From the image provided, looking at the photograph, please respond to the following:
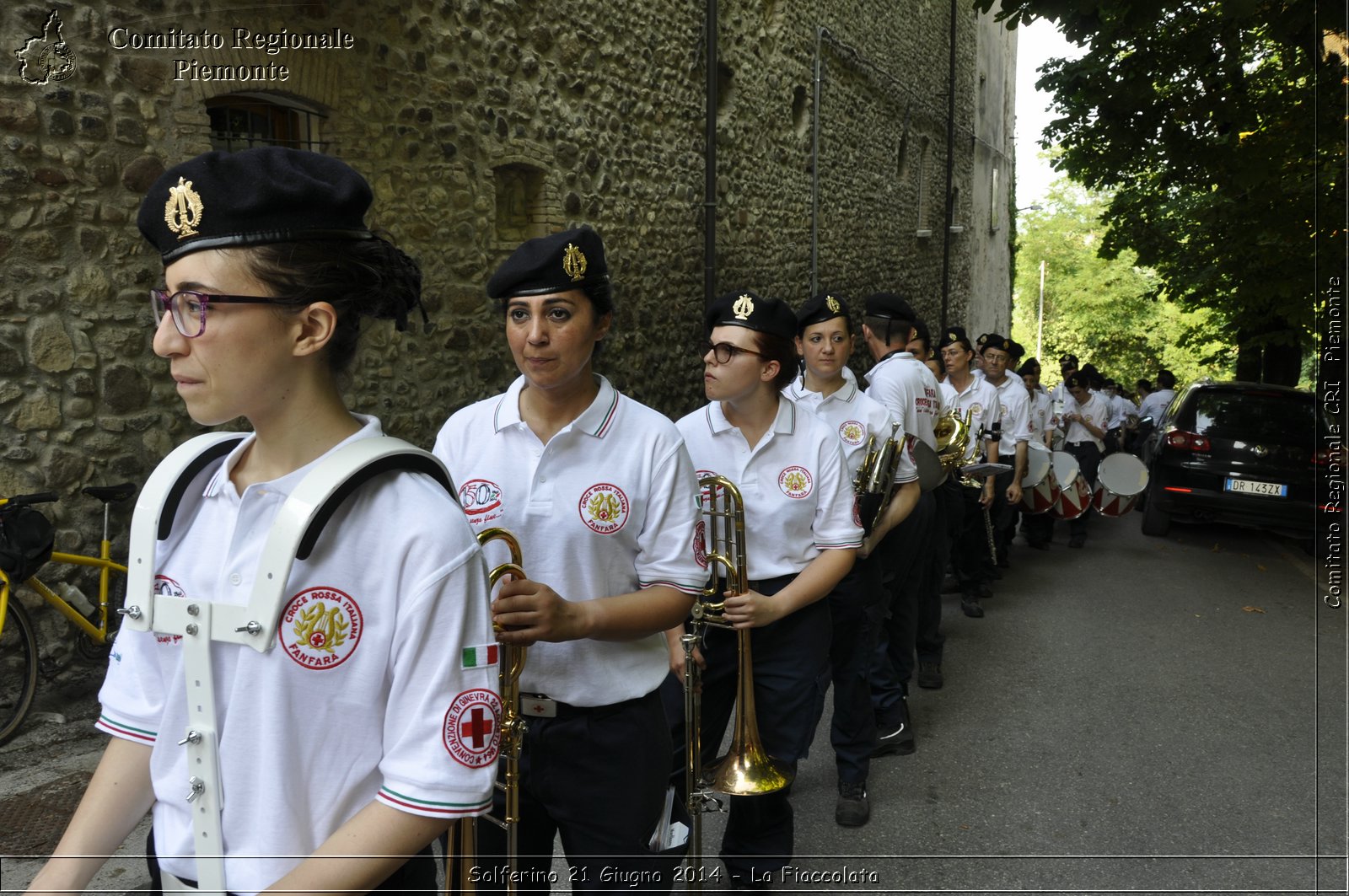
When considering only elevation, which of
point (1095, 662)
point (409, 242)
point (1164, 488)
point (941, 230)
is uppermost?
point (941, 230)

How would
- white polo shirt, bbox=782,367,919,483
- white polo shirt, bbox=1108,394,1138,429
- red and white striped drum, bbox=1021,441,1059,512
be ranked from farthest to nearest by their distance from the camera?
white polo shirt, bbox=1108,394,1138,429 < red and white striped drum, bbox=1021,441,1059,512 < white polo shirt, bbox=782,367,919,483

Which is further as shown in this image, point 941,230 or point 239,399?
point 941,230

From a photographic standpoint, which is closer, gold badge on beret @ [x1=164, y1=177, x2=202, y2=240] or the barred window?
gold badge on beret @ [x1=164, y1=177, x2=202, y2=240]

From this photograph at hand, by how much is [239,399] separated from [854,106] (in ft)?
58.5

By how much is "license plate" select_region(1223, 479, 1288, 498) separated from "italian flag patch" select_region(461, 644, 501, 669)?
38.6 ft

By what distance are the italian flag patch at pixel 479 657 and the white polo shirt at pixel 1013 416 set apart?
8.81m

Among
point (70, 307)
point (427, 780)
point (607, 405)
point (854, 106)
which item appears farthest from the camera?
point (854, 106)

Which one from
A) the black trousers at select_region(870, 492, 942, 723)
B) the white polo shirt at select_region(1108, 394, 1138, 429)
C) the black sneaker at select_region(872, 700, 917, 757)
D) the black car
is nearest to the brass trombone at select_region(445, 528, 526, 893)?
the black trousers at select_region(870, 492, 942, 723)

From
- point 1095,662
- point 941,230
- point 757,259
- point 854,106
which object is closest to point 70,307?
point 1095,662

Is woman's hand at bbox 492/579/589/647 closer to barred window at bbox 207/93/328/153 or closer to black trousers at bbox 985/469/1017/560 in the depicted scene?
barred window at bbox 207/93/328/153

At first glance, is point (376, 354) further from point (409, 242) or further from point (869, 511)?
point (869, 511)

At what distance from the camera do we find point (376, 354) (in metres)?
7.39

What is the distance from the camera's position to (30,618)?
532 cm

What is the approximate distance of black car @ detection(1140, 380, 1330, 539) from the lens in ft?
36.9
